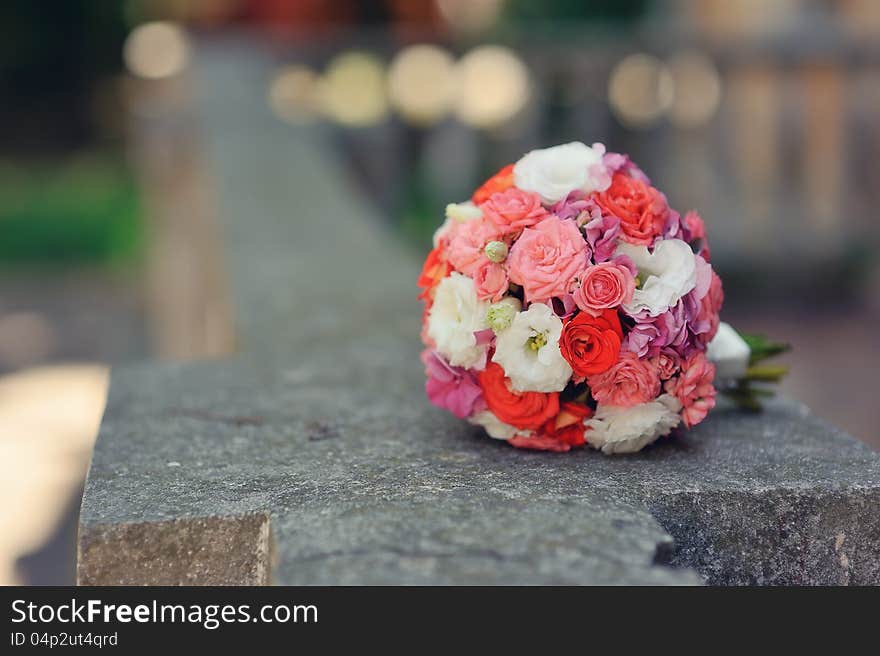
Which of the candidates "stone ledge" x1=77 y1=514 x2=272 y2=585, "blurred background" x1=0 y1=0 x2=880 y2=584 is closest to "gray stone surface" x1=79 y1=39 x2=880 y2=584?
"stone ledge" x1=77 y1=514 x2=272 y2=585

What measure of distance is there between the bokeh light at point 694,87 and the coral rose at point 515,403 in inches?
203

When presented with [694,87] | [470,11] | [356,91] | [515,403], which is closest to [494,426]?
[515,403]

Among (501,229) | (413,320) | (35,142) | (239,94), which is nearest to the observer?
(501,229)

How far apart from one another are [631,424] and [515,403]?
0.18 meters

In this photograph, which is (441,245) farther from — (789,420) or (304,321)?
(304,321)

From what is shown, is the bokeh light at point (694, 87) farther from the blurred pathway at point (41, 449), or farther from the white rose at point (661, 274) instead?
the white rose at point (661, 274)

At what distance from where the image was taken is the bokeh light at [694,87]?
6.43 metres

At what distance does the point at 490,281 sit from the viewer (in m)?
1.63

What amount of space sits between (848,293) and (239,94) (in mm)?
3963

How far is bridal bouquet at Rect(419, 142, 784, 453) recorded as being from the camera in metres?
1.58

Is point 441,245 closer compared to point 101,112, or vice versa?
point 441,245

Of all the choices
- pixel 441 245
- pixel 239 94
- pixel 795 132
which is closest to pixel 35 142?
pixel 239 94

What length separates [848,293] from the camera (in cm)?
679

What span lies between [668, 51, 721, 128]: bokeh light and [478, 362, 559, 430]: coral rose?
516 cm
